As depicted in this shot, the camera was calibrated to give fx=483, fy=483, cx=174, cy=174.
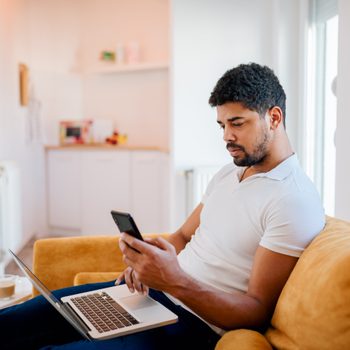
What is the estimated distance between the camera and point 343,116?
1933 millimetres

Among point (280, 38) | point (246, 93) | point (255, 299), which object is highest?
point (280, 38)

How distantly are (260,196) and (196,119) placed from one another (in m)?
2.19

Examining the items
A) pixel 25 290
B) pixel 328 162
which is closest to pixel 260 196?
pixel 25 290

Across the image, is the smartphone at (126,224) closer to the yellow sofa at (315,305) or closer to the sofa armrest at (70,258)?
the yellow sofa at (315,305)

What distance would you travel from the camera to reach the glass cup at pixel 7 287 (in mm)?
1672

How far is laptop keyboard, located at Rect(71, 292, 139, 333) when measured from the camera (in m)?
1.22

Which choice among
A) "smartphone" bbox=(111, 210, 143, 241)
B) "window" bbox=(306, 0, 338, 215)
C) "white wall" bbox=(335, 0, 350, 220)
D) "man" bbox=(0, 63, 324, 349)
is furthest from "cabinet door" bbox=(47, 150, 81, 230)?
"smartphone" bbox=(111, 210, 143, 241)

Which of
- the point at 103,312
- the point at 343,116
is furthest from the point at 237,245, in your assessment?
the point at 343,116

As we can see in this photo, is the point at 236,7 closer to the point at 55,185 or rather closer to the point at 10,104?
the point at 10,104

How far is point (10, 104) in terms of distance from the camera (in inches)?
154

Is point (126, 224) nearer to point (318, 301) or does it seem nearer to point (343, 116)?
point (318, 301)

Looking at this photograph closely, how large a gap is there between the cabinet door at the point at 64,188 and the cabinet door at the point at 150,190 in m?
0.61

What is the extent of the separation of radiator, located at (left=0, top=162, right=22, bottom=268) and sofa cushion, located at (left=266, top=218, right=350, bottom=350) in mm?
2652

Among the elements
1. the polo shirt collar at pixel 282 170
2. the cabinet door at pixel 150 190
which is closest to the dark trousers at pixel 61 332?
the polo shirt collar at pixel 282 170
